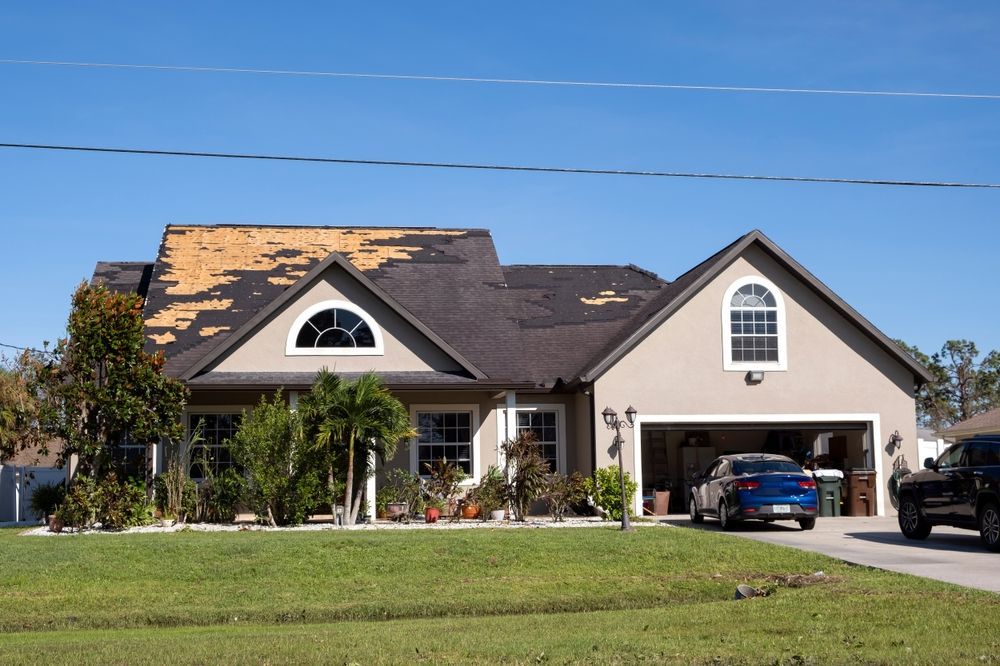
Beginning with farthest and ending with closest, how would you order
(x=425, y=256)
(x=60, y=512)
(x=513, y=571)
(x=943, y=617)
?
(x=425, y=256)
(x=60, y=512)
(x=513, y=571)
(x=943, y=617)

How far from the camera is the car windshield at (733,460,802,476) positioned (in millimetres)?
21484

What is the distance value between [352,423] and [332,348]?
333 cm

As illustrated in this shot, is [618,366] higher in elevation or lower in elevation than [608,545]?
higher

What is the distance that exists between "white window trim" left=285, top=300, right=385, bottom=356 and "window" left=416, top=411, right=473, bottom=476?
194cm

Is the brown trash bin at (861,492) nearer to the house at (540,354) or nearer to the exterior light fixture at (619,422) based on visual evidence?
the house at (540,354)

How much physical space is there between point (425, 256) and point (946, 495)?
1569 cm

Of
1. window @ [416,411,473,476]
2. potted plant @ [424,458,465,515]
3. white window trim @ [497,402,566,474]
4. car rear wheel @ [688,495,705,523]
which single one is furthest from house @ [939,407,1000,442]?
potted plant @ [424,458,465,515]

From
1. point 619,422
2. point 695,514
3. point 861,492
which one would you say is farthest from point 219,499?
point 861,492

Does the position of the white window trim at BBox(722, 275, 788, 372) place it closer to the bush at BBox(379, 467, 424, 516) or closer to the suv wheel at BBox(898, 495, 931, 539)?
the suv wheel at BBox(898, 495, 931, 539)

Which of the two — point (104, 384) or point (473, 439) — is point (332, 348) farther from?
point (104, 384)

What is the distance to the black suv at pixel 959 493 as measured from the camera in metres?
17.1

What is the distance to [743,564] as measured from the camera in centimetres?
1642

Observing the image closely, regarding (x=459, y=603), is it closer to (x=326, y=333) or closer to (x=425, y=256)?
(x=326, y=333)

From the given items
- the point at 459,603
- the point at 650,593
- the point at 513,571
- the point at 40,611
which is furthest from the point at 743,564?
the point at 40,611
